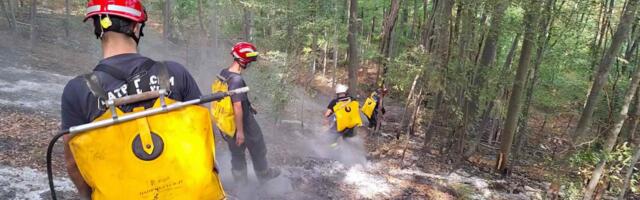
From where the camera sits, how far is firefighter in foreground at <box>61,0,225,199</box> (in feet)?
5.69

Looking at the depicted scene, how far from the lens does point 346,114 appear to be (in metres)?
8.62

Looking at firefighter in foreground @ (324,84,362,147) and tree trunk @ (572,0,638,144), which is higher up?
tree trunk @ (572,0,638,144)

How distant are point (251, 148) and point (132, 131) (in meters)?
4.09

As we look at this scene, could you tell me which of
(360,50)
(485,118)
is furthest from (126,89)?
(360,50)

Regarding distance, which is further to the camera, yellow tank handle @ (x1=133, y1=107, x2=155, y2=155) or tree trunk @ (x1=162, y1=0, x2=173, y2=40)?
tree trunk @ (x1=162, y1=0, x2=173, y2=40)

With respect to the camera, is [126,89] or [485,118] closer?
[126,89]

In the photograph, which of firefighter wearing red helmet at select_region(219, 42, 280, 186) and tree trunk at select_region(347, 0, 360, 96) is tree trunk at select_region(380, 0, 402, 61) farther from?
firefighter wearing red helmet at select_region(219, 42, 280, 186)

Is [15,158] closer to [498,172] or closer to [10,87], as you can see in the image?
[10,87]

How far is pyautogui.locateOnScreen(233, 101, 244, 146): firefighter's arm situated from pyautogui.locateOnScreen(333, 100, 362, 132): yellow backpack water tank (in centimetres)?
353

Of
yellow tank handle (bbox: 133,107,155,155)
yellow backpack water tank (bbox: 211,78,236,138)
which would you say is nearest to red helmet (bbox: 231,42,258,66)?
yellow backpack water tank (bbox: 211,78,236,138)

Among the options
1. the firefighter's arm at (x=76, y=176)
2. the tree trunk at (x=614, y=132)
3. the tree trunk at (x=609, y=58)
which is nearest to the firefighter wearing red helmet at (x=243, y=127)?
the firefighter's arm at (x=76, y=176)

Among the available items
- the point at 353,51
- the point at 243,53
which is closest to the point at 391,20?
the point at 353,51

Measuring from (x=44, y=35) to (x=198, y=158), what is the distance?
67.5 feet

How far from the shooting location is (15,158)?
6.07 metres
